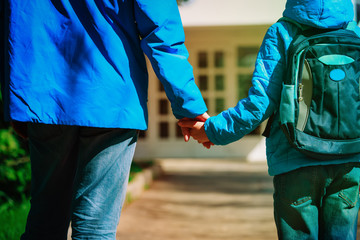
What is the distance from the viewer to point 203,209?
567 centimetres

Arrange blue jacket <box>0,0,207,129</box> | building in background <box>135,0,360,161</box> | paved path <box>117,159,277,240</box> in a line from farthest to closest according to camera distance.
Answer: building in background <box>135,0,360,161</box>
paved path <box>117,159,277,240</box>
blue jacket <box>0,0,207,129</box>

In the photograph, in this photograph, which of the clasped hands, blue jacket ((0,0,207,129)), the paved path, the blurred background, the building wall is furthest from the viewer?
the building wall

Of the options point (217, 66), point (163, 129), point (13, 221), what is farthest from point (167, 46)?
point (217, 66)

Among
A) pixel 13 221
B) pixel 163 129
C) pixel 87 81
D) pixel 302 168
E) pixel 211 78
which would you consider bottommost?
pixel 163 129

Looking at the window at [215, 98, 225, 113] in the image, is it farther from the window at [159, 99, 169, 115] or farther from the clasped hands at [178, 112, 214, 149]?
the clasped hands at [178, 112, 214, 149]

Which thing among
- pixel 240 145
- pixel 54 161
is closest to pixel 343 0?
pixel 54 161

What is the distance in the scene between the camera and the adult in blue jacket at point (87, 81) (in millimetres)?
2145

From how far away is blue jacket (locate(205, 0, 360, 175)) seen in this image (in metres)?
2.29

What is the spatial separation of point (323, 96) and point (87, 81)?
1029 mm

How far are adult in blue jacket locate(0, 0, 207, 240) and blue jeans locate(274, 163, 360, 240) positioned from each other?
2.43ft

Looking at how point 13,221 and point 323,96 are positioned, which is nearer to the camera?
point 323,96

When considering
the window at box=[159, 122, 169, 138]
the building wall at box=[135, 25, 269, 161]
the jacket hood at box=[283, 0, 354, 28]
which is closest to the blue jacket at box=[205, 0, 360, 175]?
the jacket hood at box=[283, 0, 354, 28]

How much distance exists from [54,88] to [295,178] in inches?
44.8

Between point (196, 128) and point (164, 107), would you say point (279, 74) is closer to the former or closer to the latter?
point (196, 128)
